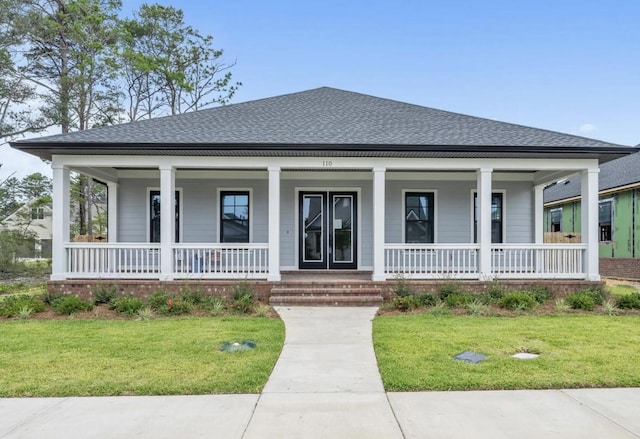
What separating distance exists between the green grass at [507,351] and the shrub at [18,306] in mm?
6733

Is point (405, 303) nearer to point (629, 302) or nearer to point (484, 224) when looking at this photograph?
point (484, 224)

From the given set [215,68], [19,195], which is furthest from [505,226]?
[19,195]

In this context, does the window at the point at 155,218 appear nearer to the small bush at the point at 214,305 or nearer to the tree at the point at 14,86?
the small bush at the point at 214,305

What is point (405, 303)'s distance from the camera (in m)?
8.51

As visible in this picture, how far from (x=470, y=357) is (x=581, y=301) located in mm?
4787

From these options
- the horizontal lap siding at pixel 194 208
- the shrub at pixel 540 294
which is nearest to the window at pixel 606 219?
the shrub at pixel 540 294

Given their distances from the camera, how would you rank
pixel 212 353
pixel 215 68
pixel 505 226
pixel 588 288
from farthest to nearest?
1. pixel 215 68
2. pixel 505 226
3. pixel 588 288
4. pixel 212 353

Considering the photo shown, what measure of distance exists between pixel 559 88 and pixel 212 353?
24.5m

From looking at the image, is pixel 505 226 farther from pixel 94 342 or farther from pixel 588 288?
pixel 94 342

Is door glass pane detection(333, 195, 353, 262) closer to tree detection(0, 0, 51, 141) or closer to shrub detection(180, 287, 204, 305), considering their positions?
shrub detection(180, 287, 204, 305)

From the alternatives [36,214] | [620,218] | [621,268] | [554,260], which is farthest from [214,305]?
[36,214]

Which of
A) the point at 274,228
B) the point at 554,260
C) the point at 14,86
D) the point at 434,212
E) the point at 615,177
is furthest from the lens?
the point at 14,86

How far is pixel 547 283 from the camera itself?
9.47 m

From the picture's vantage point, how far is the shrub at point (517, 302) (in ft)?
27.7
